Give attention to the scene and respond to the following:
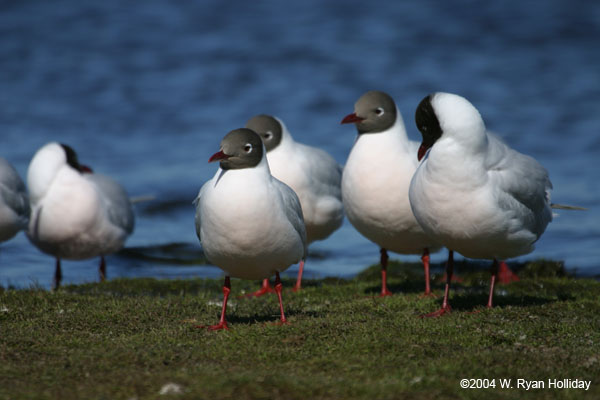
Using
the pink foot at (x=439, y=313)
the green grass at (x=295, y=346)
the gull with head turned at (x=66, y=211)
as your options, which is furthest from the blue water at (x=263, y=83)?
the pink foot at (x=439, y=313)

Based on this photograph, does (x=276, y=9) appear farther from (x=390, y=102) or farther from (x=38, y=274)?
(x=390, y=102)

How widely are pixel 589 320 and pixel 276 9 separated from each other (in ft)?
113

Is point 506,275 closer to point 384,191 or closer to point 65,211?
point 384,191

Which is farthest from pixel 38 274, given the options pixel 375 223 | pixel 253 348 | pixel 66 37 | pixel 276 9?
pixel 276 9

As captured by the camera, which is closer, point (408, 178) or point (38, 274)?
point (408, 178)

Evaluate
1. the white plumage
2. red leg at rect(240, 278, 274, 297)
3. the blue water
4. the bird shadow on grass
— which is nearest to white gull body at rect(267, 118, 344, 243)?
red leg at rect(240, 278, 274, 297)

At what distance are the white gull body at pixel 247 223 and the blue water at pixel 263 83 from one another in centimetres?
681

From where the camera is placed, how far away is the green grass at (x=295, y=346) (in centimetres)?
555

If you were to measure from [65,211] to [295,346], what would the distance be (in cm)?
647

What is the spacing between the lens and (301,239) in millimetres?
8055

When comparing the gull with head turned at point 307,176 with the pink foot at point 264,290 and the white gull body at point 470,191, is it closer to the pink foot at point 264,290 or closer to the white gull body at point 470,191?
the pink foot at point 264,290

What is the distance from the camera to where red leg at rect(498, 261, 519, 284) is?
11.3m

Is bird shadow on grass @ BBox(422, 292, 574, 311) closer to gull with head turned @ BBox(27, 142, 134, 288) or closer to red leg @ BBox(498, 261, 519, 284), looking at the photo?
red leg @ BBox(498, 261, 519, 284)

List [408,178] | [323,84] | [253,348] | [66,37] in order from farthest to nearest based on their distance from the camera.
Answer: [66,37]
[323,84]
[408,178]
[253,348]
